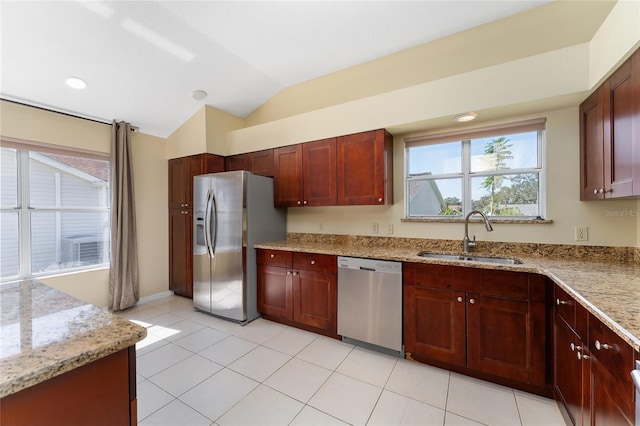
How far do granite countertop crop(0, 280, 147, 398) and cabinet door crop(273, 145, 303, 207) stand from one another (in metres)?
2.24

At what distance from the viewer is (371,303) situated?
2424mm

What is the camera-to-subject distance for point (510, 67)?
2.09 metres

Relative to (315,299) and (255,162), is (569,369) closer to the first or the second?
(315,299)

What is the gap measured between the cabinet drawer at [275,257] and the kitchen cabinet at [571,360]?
2.23 metres

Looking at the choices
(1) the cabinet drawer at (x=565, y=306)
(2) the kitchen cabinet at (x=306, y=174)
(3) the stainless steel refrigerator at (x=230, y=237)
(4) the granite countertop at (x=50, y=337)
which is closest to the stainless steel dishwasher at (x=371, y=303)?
(2) the kitchen cabinet at (x=306, y=174)

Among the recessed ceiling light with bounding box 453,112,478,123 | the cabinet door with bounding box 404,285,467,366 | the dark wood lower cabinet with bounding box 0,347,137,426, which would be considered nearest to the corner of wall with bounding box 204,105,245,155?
the recessed ceiling light with bounding box 453,112,478,123

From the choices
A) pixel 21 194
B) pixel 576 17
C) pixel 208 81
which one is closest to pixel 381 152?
pixel 576 17

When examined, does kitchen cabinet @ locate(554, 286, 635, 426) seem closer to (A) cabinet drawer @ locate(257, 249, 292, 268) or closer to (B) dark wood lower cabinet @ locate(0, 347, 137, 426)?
(B) dark wood lower cabinet @ locate(0, 347, 137, 426)

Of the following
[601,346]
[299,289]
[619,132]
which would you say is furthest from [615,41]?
[299,289]

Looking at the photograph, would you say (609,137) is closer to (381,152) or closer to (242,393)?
(381,152)

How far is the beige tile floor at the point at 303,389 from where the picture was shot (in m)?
1.67

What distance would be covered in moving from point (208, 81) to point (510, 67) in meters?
3.05

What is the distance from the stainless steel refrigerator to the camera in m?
3.02

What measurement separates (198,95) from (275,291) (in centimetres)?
260
